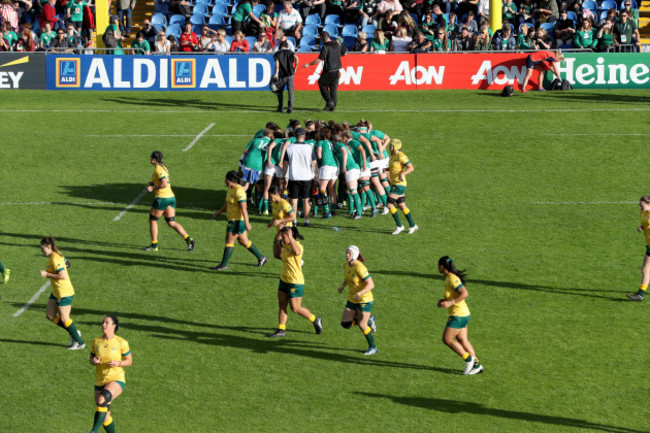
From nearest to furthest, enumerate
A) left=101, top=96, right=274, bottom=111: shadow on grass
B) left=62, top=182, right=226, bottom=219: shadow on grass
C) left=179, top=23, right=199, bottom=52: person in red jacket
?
1. left=62, top=182, right=226, bottom=219: shadow on grass
2. left=101, top=96, right=274, bottom=111: shadow on grass
3. left=179, top=23, right=199, bottom=52: person in red jacket

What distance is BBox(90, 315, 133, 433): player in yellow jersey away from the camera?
12.9 metres

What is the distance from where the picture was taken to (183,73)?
3656 centimetres

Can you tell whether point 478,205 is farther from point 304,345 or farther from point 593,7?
point 593,7

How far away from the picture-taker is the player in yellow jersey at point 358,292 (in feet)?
50.4

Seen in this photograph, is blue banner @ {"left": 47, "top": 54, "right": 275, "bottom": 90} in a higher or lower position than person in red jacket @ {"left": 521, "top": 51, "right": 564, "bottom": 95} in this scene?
lower

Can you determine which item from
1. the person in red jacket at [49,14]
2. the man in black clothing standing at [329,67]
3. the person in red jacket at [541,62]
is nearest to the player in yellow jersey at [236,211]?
the man in black clothing standing at [329,67]

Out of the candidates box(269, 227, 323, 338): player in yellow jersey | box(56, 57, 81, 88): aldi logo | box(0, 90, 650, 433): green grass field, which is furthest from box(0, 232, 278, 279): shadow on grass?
box(56, 57, 81, 88): aldi logo

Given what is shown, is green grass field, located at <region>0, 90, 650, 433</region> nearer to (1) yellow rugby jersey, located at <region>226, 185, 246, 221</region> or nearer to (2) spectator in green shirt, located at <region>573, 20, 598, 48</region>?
(1) yellow rugby jersey, located at <region>226, 185, 246, 221</region>

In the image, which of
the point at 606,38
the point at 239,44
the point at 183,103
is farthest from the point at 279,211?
the point at 606,38

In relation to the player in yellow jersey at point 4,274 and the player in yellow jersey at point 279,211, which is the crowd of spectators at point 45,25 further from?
the player in yellow jersey at point 279,211

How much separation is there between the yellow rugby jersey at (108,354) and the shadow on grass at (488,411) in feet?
11.7

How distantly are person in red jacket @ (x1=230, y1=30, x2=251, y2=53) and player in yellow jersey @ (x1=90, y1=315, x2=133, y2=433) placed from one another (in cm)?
2523

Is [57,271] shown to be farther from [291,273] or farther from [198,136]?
[198,136]

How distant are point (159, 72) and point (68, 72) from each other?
3285 mm
